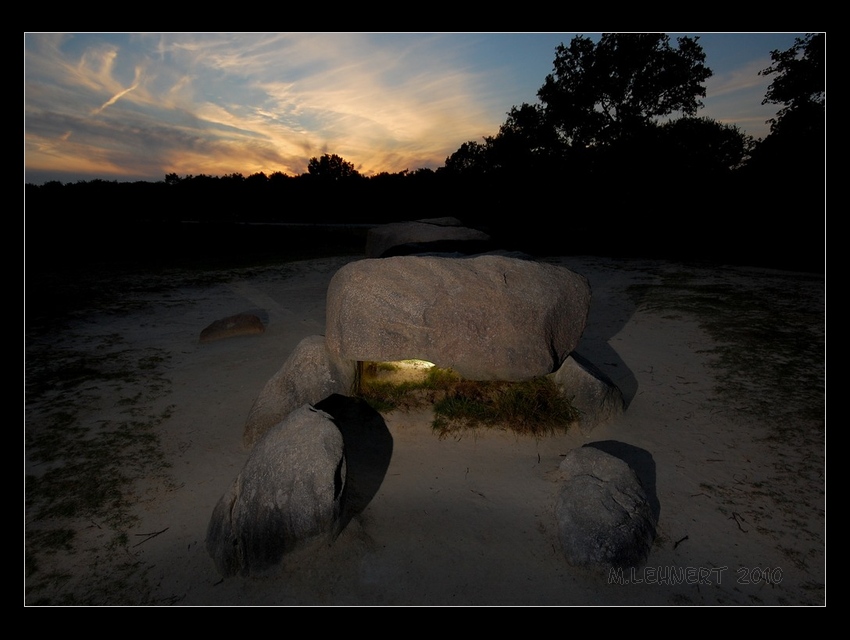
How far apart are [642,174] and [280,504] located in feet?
69.1

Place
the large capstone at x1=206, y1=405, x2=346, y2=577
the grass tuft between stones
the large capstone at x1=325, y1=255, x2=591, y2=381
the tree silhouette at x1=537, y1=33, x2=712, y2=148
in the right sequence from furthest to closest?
the tree silhouette at x1=537, y1=33, x2=712, y2=148, the grass tuft between stones, the large capstone at x1=325, y1=255, x2=591, y2=381, the large capstone at x1=206, y1=405, x2=346, y2=577

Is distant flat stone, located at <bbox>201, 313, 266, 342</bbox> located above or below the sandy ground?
above

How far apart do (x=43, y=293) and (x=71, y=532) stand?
10.1 metres

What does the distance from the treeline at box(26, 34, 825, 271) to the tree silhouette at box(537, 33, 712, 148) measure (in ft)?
0.16

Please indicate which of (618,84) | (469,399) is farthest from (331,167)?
(469,399)

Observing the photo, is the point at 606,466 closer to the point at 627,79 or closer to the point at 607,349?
the point at 607,349

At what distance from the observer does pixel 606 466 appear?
3729 millimetres

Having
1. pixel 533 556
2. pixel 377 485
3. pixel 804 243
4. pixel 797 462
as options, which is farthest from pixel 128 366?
pixel 804 243

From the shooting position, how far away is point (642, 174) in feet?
62.8

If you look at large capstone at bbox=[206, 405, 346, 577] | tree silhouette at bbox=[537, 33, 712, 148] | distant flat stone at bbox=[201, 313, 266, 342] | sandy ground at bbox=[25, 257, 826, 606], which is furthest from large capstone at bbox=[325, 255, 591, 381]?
tree silhouette at bbox=[537, 33, 712, 148]

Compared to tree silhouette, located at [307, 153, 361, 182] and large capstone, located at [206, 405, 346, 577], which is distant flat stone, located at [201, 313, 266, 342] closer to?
large capstone, located at [206, 405, 346, 577]

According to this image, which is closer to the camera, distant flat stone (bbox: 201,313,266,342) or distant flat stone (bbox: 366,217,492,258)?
distant flat stone (bbox: 201,313,266,342)

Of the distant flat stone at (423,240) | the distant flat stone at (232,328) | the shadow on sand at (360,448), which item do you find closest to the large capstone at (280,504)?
the shadow on sand at (360,448)

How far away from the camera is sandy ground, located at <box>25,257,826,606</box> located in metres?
2.97
